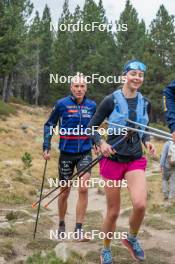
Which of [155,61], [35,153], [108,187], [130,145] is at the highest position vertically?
[155,61]

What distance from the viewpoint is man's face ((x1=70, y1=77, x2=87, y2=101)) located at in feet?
25.7

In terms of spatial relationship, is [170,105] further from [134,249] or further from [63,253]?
[63,253]

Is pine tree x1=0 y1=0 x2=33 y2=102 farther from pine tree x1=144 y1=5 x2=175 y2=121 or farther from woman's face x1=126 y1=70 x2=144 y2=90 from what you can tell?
woman's face x1=126 y1=70 x2=144 y2=90

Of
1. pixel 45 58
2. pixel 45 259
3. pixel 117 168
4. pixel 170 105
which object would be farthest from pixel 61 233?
pixel 45 58

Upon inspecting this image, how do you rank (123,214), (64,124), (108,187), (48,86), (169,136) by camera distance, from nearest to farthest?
(169,136) → (108,187) → (64,124) → (123,214) → (48,86)

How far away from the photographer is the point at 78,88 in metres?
7.86

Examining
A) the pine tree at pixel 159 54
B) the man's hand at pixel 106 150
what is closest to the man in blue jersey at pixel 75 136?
the man's hand at pixel 106 150

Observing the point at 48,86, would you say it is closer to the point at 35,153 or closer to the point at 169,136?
the point at 35,153

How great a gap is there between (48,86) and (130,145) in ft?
226

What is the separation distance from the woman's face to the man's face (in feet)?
6.44

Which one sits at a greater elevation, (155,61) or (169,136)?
(155,61)

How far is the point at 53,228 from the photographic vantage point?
8906mm

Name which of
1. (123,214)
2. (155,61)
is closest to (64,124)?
(123,214)

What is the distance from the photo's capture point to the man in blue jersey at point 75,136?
775cm
